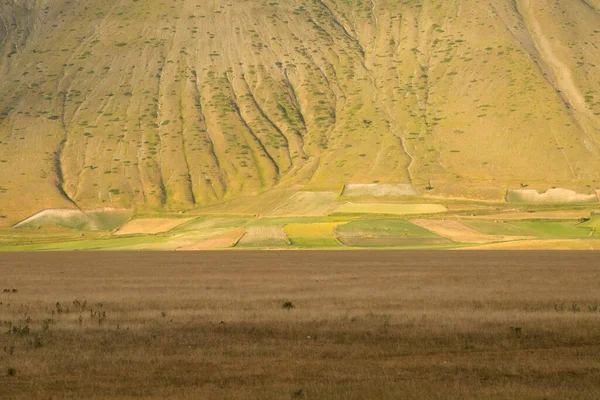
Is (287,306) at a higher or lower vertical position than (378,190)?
higher

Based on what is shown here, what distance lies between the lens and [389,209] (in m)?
148

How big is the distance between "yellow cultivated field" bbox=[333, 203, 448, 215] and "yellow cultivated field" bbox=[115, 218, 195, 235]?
27.6 meters

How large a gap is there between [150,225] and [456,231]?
5258 cm

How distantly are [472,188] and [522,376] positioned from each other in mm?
144554

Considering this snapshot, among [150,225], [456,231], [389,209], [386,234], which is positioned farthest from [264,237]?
[389,209]

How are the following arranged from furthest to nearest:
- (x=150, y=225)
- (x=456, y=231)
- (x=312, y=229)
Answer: (x=150, y=225) < (x=312, y=229) < (x=456, y=231)

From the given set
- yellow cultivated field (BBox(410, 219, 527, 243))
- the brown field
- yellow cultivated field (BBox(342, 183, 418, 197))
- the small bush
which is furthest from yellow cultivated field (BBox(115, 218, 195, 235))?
the small bush

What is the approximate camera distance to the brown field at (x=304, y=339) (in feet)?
67.8

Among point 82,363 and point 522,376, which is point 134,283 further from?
point 522,376

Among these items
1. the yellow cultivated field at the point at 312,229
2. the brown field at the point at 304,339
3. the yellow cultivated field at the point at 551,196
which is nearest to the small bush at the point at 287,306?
the brown field at the point at 304,339

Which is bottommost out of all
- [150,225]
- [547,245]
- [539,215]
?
[539,215]

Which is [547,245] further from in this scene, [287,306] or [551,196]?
[287,306]

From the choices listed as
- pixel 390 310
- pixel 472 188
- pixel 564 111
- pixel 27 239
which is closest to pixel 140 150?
pixel 27 239

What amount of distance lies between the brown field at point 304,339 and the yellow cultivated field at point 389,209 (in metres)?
88.8
